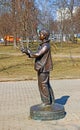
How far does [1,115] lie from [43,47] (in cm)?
185

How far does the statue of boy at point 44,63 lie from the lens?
7.32m

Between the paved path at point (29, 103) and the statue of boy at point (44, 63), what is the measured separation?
605mm

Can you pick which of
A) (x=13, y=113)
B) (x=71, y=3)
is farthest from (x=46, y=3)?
(x=13, y=113)

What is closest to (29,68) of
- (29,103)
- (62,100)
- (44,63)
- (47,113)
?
(62,100)

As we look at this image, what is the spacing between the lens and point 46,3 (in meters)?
41.9

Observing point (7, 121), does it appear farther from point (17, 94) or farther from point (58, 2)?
point (58, 2)

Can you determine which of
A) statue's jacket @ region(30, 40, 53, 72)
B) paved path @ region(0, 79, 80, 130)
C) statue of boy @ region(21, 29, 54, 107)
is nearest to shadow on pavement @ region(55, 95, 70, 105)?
paved path @ region(0, 79, 80, 130)

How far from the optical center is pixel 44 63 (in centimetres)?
743

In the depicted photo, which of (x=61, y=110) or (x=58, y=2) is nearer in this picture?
(x=61, y=110)

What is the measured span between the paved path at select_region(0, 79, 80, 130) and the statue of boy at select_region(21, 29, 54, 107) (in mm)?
605

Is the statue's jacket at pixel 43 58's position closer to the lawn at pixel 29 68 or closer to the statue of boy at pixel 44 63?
the statue of boy at pixel 44 63

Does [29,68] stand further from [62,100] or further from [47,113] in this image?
[47,113]

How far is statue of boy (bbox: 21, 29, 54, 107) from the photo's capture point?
288 inches

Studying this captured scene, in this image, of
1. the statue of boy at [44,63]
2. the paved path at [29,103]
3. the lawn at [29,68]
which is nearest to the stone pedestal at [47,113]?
the paved path at [29,103]
